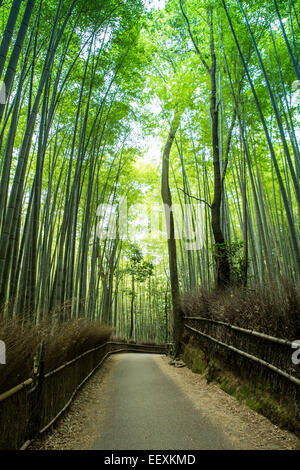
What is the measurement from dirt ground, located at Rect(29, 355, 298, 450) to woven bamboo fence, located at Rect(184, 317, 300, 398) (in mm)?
316

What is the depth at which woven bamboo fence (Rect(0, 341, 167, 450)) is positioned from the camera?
1521 mm

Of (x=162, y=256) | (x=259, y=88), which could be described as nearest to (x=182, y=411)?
(x=259, y=88)

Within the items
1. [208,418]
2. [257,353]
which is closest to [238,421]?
[208,418]

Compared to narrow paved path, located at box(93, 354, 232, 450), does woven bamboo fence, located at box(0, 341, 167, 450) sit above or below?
above

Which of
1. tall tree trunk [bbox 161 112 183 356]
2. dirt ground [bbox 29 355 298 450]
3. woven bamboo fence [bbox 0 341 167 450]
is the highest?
tall tree trunk [bbox 161 112 183 356]

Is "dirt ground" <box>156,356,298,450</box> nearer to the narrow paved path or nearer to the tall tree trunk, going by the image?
the narrow paved path

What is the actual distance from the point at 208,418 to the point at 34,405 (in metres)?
1.55

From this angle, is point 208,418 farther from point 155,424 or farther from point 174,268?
point 174,268

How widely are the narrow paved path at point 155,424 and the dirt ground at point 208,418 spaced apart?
0.29ft

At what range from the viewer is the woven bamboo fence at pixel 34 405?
152cm

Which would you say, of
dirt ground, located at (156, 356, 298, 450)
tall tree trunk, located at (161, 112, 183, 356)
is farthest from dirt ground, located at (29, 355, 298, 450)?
tall tree trunk, located at (161, 112, 183, 356)

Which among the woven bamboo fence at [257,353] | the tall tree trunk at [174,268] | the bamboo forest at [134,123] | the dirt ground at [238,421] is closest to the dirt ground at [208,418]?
the dirt ground at [238,421]

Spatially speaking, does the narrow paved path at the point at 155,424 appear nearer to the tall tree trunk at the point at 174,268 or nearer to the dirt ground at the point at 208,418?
the dirt ground at the point at 208,418
